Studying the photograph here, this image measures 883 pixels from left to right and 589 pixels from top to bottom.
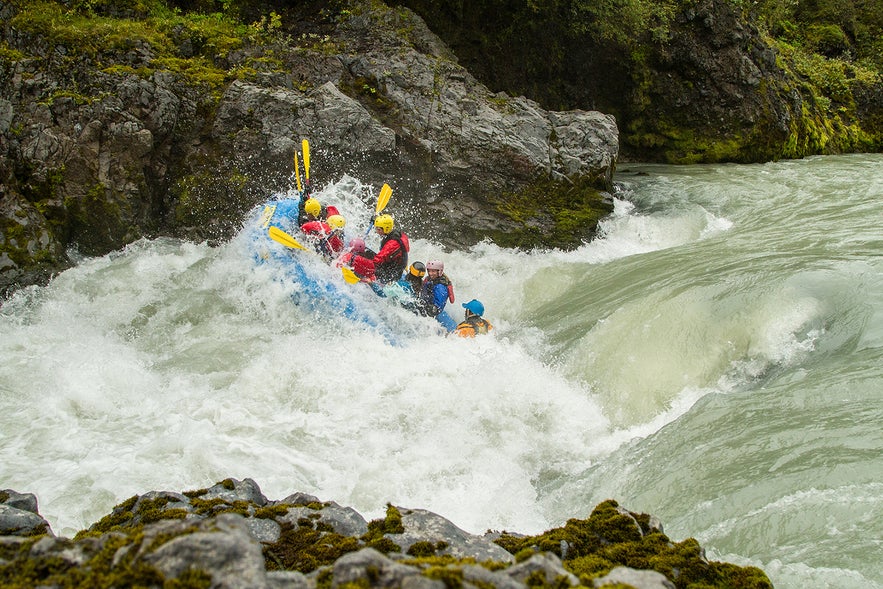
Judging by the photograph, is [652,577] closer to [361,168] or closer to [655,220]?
[361,168]

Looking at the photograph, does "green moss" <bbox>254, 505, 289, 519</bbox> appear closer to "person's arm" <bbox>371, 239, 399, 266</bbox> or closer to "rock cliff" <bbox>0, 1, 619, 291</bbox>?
"person's arm" <bbox>371, 239, 399, 266</bbox>

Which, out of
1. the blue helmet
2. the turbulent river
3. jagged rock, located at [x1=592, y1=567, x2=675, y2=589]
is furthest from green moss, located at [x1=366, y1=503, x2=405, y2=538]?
the blue helmet

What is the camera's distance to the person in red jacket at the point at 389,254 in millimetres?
8242

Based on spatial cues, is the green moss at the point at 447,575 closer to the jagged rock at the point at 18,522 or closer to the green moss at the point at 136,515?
the green moss at the point at 136,515

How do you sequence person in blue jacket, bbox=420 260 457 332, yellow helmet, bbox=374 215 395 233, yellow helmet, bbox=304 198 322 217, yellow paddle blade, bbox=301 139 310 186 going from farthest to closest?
yellow paddle blade, bbox=301 139 310 186 → yellow helmet, bbox=304 198 322 217 → yellow helmet, bbox=374 215 395 233 → person in blue jacket, bbox=420 260 457 332

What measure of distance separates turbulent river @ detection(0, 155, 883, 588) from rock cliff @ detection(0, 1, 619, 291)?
0.74 m

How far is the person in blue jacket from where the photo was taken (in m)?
7.89

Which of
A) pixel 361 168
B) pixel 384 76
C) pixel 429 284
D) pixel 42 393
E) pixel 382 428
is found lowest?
pixel 42 393

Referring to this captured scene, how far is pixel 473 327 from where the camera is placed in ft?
24.8

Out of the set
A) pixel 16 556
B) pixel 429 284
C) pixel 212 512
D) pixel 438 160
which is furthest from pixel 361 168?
pixel 16 556

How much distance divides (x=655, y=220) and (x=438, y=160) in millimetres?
3894

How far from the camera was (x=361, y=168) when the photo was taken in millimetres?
10039

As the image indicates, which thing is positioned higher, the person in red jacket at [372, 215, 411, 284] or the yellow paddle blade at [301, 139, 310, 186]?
the yellow paddle blade at [301, 139, 310, 186]

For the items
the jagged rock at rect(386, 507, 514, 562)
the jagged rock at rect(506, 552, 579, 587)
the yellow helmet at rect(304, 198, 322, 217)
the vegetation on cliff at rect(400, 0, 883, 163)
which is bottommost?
the yellow helmet at rect(304, 198, 322, 217)
